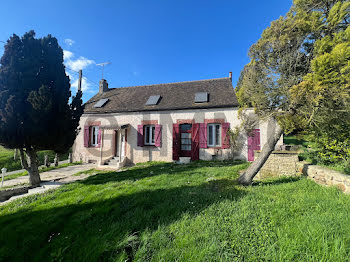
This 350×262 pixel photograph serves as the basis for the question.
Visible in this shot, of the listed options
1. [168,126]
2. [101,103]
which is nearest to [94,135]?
[101,103]

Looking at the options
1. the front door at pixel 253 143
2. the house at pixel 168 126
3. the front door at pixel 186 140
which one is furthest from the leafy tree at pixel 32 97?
the front door at pixel 253 143

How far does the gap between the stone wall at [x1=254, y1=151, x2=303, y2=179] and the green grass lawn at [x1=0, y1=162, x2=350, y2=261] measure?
1.47 m

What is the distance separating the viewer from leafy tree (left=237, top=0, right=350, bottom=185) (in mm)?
3461

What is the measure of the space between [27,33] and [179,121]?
25.8 ft

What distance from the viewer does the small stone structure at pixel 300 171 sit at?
3.50 m

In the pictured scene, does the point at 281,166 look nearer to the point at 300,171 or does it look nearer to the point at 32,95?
the point at 300,171

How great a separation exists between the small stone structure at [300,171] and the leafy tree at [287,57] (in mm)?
1412

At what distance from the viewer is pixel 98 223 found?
102 inches

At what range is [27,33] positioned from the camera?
211 inches

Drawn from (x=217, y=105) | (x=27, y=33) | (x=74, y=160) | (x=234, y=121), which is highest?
(x=27, y=33)

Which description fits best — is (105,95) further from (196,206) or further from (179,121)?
(196,206)

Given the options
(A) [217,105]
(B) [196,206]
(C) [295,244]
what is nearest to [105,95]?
(A) [217,105]

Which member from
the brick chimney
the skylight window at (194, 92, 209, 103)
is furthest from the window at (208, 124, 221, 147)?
the brick chimney

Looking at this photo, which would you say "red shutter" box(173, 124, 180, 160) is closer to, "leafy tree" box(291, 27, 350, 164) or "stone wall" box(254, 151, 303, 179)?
"stone wall" box(254, 151, 303, 179)
